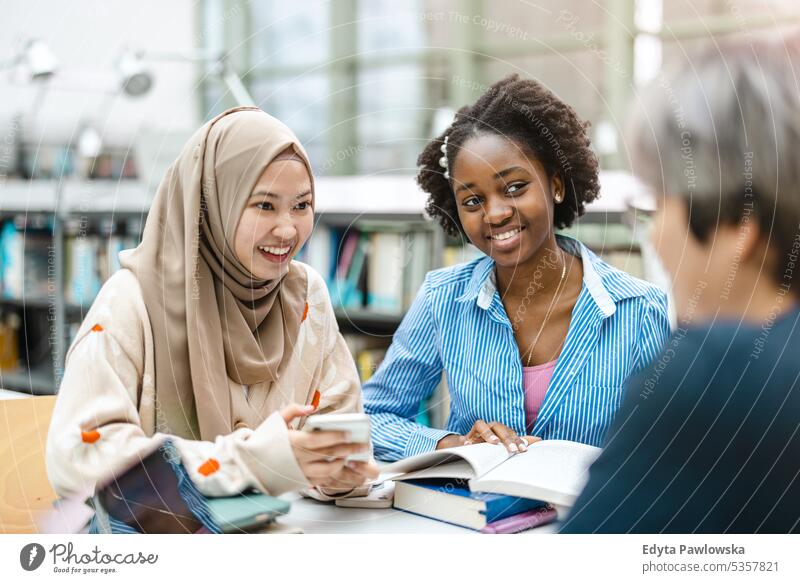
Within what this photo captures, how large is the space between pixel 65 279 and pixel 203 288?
191 cm

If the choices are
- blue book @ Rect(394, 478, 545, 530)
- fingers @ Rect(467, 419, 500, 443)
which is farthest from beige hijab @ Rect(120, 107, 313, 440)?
fingers @ Rect(467, 419, 500, 443)

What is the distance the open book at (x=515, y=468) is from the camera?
964mm

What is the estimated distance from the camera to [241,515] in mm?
988

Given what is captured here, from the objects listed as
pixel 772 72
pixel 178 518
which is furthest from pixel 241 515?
pixel 772 72

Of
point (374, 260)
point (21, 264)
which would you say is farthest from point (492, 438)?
point (21, 264)

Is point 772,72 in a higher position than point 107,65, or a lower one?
lower

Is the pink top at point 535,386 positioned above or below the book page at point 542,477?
above

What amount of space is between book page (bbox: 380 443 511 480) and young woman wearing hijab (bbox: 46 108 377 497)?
0.06 meters

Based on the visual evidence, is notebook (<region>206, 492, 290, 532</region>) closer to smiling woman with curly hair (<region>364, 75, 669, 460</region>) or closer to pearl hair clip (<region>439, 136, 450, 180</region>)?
smiling woman with curly hair (<region>364, 75, 669, 460</region>)

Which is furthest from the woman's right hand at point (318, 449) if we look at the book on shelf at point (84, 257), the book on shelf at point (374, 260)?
the book on shelf at point (84, 257)

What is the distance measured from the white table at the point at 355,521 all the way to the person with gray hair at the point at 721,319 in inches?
6.8

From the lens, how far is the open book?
3.16 ft

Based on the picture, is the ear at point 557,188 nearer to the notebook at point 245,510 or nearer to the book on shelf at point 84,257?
the notebook at point 245,510

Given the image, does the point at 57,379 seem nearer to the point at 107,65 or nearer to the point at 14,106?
the point at 107,65
